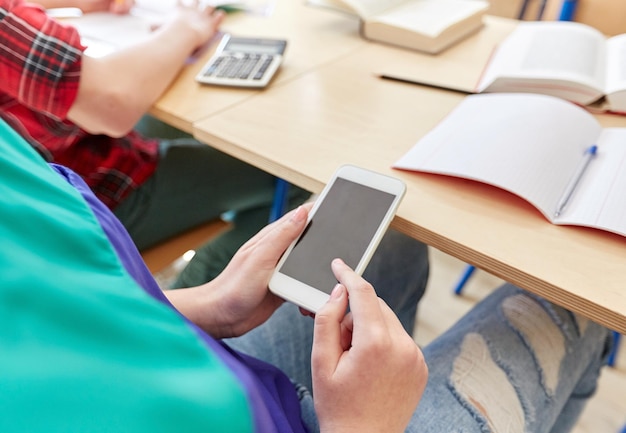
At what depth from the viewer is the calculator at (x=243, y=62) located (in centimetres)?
74

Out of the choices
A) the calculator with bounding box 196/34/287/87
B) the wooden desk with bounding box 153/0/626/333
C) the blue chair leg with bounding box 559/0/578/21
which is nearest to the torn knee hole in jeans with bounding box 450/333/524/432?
the wooden desk with bounding box 153/0/626/333

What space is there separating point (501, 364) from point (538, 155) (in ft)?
0.75

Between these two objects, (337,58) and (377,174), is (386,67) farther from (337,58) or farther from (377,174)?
(377,174)

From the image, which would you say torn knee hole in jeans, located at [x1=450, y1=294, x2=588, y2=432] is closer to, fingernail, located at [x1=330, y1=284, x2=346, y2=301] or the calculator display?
fingernail, located at [x1=330, y1=284, x2=346, y2=301]

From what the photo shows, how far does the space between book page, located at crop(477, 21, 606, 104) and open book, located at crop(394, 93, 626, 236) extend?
1.3 inches

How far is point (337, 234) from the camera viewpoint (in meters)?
0.51

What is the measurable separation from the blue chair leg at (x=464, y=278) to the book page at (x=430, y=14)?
0.63 metres

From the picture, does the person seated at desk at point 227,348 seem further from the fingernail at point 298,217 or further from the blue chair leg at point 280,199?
the blue chair leg at point 280,199

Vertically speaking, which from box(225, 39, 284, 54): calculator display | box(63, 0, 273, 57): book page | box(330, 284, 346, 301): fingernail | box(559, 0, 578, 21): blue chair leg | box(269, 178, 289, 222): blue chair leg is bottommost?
box(269, 178, 289, 222): blue chair leg

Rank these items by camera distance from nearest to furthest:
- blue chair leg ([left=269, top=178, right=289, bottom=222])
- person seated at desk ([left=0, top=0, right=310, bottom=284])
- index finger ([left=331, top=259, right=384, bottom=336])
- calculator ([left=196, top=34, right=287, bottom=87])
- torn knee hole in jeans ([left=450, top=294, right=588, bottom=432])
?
index finger ([left=331, top=259, right=384, bottom=336]) → torn knee hole in jeans ([left=450, top=294, right=588, bottom=432]) → person seated at desk ([left=0, top=0, right=310, bottom=284]) → calculator ([left=196, top=34, right=287, bottom=87]) → blue chair leg ([left=269, top=178, right=289, bottom=222])

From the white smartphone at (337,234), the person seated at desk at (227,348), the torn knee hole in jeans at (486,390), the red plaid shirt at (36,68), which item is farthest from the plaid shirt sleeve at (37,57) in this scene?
the torn knee hole in jeans at (486,390)

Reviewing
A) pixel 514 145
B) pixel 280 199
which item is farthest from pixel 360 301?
pixel 280 199

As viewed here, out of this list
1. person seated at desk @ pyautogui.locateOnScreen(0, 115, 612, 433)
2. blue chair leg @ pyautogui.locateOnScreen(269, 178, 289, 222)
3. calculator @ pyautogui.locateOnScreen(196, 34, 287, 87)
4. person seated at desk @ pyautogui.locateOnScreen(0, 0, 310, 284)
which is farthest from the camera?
blue chair leg @ pyautogui.locateOnScreen(269, 178, 289, 222)

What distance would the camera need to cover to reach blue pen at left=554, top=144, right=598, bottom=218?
50cm
